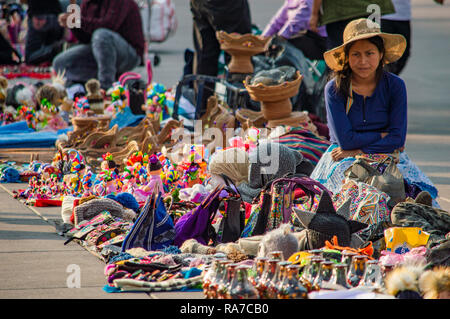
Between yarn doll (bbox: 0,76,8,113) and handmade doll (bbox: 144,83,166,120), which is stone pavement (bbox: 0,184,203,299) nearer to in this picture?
handmade doll (bbox: 144,83,166,120)

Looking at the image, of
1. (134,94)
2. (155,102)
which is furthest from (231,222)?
(134,94)

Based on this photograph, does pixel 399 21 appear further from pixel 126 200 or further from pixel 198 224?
pixel 198 224

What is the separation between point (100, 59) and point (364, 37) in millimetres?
5848

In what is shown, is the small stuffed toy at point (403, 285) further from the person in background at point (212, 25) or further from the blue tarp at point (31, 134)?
the person in background at point (212, 25)

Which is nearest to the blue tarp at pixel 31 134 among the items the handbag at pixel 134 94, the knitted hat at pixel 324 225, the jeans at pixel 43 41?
the handbag at pixel 134 94

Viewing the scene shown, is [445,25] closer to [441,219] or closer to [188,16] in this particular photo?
[188,16]

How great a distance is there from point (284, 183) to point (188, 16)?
26.0 m

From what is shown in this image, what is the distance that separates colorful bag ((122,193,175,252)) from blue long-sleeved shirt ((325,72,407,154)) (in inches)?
56.1

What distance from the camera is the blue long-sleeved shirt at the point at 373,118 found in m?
5.53

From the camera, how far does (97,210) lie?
5.34 m

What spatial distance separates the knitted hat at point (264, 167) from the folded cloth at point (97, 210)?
74 centimetres

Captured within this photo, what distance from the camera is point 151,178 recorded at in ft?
18.8

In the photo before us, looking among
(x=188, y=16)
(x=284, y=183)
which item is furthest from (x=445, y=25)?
(x=284, y=183)

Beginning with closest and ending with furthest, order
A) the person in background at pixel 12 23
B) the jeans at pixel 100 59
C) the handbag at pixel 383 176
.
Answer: the handbag at pixel 383 176
the jeans at pixel 100 59
the person in background at pixel 12 23
